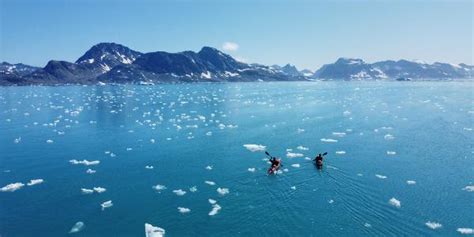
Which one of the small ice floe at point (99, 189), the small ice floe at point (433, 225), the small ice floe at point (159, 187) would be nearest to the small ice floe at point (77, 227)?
the small ice floe at point (99, 189)

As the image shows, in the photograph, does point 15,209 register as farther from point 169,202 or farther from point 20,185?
point 169,202

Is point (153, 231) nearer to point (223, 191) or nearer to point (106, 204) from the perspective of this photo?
point (106, 204)

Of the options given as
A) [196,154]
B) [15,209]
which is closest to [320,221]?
[196,154]

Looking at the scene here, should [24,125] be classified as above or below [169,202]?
above

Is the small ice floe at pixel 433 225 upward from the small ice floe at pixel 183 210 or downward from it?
downward

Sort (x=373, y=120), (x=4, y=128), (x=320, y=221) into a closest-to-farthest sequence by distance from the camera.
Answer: (x=320, y=221) < (x=4, y=128) < (x=373, y=120)

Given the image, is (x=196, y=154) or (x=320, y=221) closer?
(x=320, y=221)

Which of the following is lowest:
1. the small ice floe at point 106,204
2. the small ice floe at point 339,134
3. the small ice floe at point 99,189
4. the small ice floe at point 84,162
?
the small ice floe at point 106,204

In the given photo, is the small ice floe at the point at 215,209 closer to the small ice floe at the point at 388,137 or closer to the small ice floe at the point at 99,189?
the small ice floe at the point at 99,189
